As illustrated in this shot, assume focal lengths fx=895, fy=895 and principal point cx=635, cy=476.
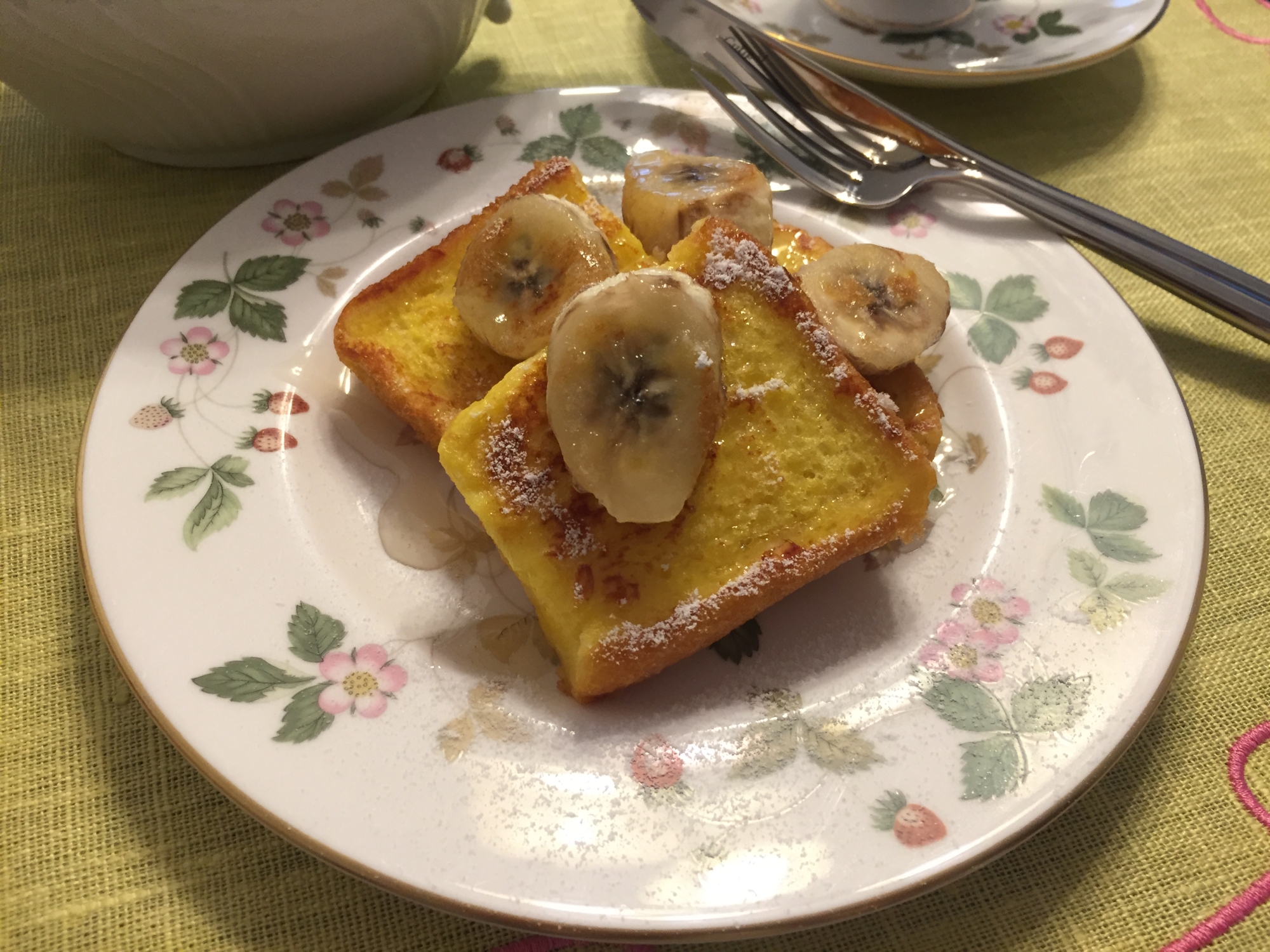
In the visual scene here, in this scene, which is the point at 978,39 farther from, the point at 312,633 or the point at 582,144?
the point at 312,633

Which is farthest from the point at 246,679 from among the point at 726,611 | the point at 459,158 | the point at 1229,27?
the point at 1229,27

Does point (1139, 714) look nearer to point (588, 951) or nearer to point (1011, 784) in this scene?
point (1011, 784)

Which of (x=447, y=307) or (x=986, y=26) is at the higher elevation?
(x=986, y=26)

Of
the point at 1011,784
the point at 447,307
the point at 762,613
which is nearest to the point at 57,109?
the point at 447,307

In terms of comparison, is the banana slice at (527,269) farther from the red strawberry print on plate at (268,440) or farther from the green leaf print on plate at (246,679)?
the green leaf print on plate at (246,679)

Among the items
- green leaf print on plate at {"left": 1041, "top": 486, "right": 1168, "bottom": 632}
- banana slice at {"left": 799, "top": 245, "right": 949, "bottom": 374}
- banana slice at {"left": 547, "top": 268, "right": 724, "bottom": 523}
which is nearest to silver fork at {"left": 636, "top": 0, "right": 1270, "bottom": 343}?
banana slice at {"left": 799, "top": 245, "right": 949, "bottom": 374}

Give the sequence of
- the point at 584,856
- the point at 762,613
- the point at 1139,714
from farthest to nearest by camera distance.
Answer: the point at 762,613 < the point at 1139,714 < the point at 584,856
